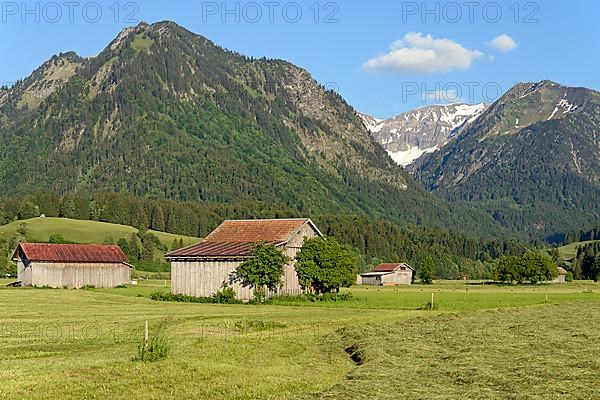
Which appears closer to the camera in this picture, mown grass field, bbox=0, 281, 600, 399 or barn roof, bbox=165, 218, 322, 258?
mown grass field, bbox=0, 281, 600, 399

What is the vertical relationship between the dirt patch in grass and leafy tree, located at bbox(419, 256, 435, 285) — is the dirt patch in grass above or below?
below

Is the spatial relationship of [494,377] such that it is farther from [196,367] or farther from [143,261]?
[143,261]

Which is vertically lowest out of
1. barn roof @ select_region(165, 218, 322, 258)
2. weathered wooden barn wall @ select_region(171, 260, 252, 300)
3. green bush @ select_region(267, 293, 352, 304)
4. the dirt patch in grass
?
the dirt patch in grass

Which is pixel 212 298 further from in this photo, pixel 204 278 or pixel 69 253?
pixel 69 253

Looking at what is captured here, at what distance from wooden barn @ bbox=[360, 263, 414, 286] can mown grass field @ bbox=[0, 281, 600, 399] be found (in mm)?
135687

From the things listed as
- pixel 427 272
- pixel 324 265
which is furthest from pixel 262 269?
pixel 427 272

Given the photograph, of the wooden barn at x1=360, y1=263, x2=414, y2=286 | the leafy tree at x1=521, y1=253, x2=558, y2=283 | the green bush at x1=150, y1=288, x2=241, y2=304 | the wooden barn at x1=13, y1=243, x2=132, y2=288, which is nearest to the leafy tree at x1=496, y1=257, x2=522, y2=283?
the leafy tree at x1=521, y1=253, x2=558, y2=283

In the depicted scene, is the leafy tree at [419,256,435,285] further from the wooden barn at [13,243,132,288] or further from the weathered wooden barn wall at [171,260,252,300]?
the weathered wooden barn wall at [171,260,252,300]

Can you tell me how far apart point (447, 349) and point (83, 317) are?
2910cm

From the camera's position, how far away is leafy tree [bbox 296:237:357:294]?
8394 cm

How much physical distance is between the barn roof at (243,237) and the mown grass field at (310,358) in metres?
30.8

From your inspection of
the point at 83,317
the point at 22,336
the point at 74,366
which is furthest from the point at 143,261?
the point at 74,366

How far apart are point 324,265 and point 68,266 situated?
49.7 meters

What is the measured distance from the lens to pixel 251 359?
32.7 m
